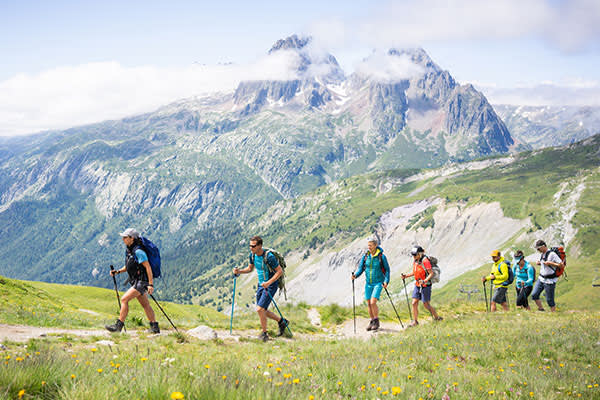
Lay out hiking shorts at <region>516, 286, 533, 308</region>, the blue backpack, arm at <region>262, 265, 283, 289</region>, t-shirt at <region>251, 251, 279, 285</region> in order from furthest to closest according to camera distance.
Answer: hiking shorts at <region>516, 286, 533, 308</region> → t-shirt at <region>251, 251, 279, 285</region> → arm at <region>262, 265, 283, 289</region> → the blue backpack

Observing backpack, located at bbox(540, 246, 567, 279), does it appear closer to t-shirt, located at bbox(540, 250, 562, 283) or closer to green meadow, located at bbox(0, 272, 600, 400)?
t-shirt, located at bbox(540, 250, 562, 283)

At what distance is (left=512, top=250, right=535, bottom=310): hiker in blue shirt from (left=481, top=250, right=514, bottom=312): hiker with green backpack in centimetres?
127

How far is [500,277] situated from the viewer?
19.5 metres

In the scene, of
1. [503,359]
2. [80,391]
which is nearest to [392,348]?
[503,359]

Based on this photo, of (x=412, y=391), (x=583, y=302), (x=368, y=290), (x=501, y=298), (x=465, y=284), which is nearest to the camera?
(x=412, y=391)

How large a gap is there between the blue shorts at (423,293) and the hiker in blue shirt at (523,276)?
727 centimetres

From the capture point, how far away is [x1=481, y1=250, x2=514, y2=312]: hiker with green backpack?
763 inches

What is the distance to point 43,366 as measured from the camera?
183 inches

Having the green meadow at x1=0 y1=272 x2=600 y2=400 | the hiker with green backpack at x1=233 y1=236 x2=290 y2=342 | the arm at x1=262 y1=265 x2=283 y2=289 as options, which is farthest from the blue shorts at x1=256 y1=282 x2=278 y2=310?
the green meadow at x1=0 y1=272 x2=600 y2=400

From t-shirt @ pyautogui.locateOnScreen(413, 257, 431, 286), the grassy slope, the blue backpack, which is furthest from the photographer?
t-shirt @ pyautogui.locateOnScreen(413, 257, 431, 286)

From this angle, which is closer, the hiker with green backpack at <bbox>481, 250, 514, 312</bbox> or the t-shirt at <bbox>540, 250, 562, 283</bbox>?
the t-shirt at <bbox>540, 250, 562, 283</bbox>

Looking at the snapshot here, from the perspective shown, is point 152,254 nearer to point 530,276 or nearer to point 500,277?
point 500,277

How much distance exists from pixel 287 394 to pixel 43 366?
122 inches

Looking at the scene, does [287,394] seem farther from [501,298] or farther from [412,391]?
[501,298]
